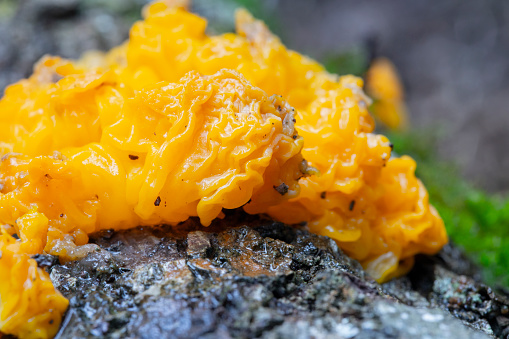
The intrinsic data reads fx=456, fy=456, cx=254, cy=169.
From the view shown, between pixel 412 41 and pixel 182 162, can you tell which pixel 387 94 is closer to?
pixel 412 41

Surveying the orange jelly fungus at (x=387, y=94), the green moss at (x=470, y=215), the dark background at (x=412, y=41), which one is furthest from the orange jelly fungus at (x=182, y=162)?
the orange jelly fungus at (x=387, y=94)

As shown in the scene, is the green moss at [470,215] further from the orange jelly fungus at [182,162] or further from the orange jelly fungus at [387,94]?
the orange jelly fungus at [387,94]

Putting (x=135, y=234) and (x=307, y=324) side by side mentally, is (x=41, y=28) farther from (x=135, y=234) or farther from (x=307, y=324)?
(x=307, y=324)

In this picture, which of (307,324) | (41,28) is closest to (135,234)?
(307,324)

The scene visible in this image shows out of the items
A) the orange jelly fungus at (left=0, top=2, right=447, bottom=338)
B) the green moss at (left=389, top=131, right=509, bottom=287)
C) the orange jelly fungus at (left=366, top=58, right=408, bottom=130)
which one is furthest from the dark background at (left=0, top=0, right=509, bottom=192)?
the orange jelly fungus at (left=0, top=2, right=447, bottom=338)

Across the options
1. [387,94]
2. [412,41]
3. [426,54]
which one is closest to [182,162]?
[387,94]

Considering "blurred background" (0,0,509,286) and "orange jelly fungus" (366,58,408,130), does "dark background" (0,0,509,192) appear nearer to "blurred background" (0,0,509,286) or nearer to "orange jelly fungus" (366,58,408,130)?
"blurred background" (0,0,509,286)
